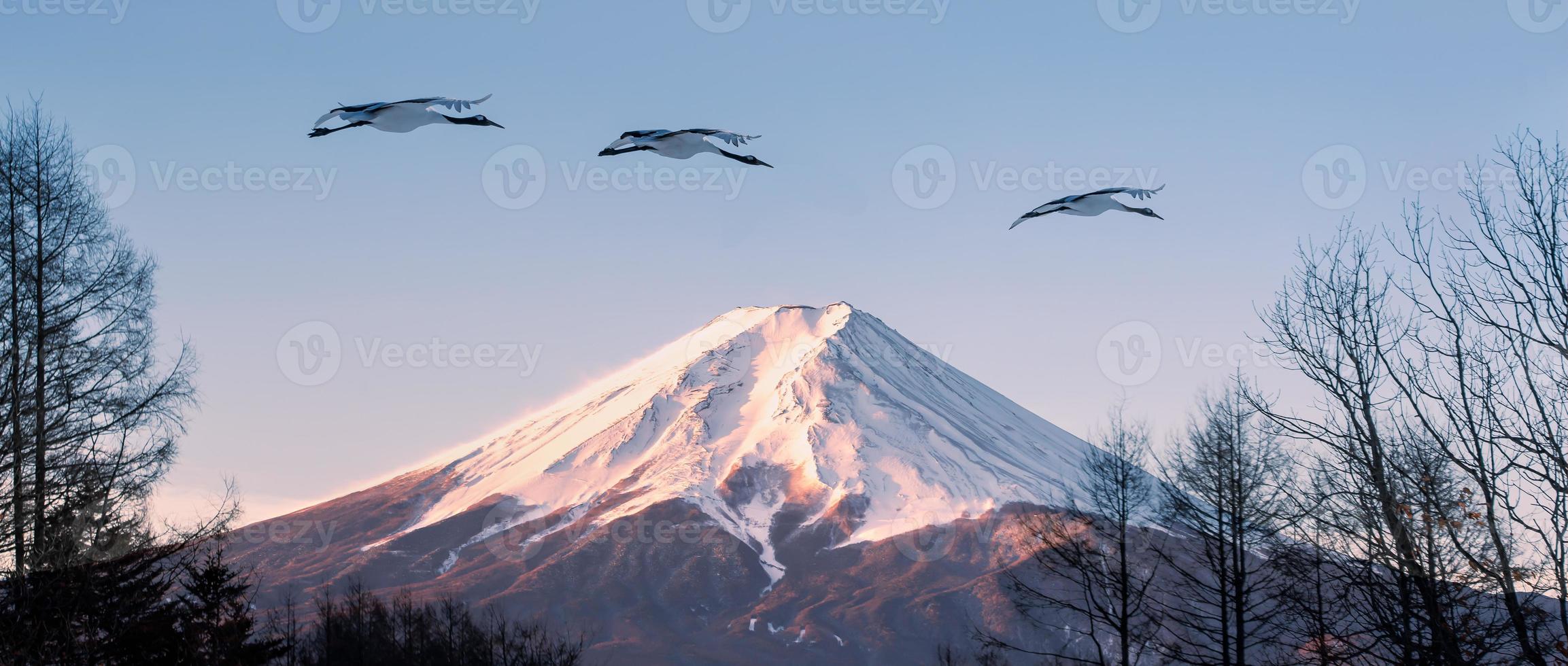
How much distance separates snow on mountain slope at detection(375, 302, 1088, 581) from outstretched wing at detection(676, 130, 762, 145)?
15098cm

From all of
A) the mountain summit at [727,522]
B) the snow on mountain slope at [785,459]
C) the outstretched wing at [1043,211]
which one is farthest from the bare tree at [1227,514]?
the snow on mountain slope at [785,459]

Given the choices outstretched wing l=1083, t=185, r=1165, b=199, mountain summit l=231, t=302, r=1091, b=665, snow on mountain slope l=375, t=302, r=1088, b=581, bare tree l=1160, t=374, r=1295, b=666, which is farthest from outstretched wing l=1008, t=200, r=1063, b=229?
snow on mountain slope l=375, t=302, r=1088, b=581

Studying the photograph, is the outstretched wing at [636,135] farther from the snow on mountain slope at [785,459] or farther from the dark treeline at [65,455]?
the snow on mountain slope at [785,459]

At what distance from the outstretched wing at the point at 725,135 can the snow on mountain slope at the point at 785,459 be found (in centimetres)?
15098

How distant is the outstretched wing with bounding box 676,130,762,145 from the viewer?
9.77 m

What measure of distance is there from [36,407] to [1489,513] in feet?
43.8

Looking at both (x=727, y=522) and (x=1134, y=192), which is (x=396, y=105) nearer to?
(x=1134, y=192)

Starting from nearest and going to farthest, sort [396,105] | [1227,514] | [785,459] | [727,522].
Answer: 1. [396,105]
2. [1227,514]
3. [727,522]
4. [785,459]

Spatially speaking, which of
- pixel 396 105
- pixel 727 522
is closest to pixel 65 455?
pixel 396 105

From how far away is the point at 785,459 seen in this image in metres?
183

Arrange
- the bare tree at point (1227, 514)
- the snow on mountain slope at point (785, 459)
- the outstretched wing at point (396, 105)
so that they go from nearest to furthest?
the outstretched wing at point (396, 105) → the bare tree at point (1227, 514) → the snow on mountain slope at point (785, 459)

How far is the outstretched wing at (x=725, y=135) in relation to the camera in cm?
977

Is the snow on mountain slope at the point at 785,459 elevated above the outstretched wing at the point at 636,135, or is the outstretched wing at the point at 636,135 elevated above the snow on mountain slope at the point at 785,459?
the snow on mountain slope at the point at 785,459

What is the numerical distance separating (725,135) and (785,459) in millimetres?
174119
